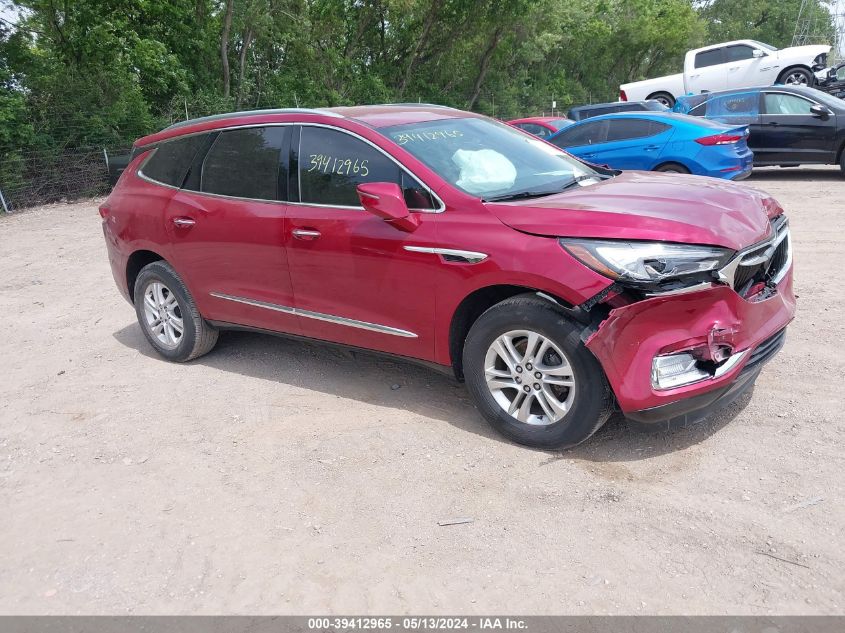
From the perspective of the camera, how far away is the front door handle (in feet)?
15.2

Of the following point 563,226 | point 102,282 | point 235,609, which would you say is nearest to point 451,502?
point 235,609

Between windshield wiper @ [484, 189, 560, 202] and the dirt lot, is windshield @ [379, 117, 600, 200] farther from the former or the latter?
the dirt lot

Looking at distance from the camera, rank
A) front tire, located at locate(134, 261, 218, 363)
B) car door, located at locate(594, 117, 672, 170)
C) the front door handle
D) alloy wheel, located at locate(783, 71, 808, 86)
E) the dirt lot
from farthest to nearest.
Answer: alloy wheel, located at locate(783, 71, 808, 86), car door, located at locate(594, 117, 672, 170), front tire, located at locate(134, 261, 218, 363), the front door handle, the dirt lot

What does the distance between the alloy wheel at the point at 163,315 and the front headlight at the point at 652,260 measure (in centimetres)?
351

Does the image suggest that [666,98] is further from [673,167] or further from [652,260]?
[652,260]

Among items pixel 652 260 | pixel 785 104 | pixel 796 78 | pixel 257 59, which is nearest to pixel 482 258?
pixel 652 260

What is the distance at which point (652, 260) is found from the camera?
138 inches

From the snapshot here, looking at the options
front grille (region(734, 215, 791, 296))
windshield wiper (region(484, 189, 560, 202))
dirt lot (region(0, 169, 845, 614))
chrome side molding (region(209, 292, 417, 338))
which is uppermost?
windshield wiper (region(484, 189, 560, 202))

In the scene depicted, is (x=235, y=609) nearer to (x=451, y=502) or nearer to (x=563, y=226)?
(x=451, y=502)

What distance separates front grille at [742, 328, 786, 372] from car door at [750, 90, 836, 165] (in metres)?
9.61

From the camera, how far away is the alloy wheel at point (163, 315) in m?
5.81

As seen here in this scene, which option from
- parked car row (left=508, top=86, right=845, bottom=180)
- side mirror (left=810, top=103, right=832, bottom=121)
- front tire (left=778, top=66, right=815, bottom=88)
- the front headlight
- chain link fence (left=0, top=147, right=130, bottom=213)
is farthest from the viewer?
front tire (left=778, top=66, right=815, bottom=88)

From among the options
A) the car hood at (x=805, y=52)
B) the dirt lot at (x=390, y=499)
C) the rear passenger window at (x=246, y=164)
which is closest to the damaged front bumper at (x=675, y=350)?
the dirt lot at (x=390, y=499)

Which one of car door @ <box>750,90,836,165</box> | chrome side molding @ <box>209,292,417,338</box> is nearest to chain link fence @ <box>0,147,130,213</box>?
chrome side molding @ <box>209,292,417,338</box>
